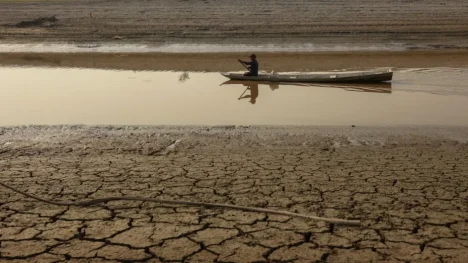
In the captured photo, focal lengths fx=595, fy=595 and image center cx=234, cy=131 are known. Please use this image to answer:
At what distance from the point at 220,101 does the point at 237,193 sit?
20.1 ft

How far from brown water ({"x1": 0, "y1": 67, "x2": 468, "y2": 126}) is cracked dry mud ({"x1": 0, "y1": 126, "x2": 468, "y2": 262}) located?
50.7 inches

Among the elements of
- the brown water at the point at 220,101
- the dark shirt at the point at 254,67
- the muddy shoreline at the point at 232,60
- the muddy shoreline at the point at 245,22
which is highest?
the muddy shoreline at the point at 245,22

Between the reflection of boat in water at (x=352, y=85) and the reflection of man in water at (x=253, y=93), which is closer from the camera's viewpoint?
the reflection of man in water at (x=253, y=93)

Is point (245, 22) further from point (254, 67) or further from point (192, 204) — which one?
point (192, 204)

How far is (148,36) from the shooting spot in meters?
22.1

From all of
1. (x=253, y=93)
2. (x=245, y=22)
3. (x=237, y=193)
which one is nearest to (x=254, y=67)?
(x=253, y=93)

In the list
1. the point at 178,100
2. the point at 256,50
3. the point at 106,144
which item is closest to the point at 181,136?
the point at 106,144

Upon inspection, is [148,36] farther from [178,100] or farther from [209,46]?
[178,100]

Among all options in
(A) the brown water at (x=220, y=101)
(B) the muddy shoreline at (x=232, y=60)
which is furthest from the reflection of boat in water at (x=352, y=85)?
(B) the muddy shoreline at (x=232, y=60)

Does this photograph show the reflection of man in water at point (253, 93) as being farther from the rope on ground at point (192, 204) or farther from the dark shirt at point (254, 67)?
the rope on ground at point (192, 204)

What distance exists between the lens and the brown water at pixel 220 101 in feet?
32.8

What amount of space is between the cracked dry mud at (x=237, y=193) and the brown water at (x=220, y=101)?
129 centimetres

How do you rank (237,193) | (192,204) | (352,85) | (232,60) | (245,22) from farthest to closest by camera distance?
(245,22) < (232,60) < (352,85) < (237,193) < (192,204)

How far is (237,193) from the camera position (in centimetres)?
565
